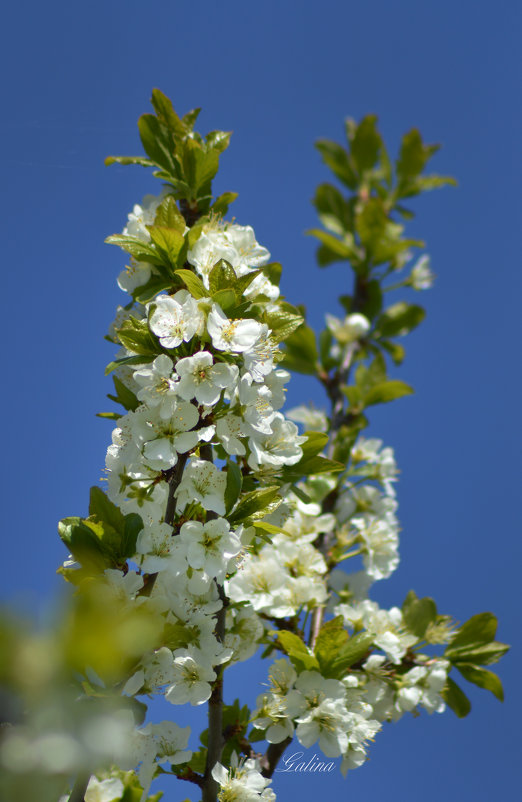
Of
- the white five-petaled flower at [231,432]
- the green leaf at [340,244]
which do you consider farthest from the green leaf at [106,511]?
the green leaf at [340,244]

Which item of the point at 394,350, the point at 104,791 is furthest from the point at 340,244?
the point at 104,791

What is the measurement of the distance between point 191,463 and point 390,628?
2.96 ft

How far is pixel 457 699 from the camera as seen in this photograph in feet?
5.90

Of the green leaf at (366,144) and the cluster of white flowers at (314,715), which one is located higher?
the green leaf at (366,144)

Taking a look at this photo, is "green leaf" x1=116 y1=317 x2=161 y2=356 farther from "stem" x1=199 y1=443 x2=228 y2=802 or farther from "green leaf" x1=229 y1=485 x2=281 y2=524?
"stem" x1=199 y1=443 x2=228 y2=802

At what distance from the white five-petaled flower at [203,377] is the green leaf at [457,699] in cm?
120

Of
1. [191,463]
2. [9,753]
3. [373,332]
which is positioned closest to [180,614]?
[191,463]

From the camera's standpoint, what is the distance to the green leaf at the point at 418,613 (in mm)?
1790

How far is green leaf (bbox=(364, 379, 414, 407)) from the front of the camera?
2.32 m

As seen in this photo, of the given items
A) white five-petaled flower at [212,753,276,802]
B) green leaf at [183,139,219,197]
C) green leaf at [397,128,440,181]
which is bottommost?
white five-petaled flower at [212,753,276,802]

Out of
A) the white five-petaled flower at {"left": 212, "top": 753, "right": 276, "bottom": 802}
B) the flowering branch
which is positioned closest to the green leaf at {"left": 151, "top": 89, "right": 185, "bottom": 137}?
the flowering branch

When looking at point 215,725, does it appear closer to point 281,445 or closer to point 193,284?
point 281,445

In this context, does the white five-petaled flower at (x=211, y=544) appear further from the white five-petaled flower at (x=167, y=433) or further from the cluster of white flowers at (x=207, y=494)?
the white five-petaled flower at (x=167, y=433)

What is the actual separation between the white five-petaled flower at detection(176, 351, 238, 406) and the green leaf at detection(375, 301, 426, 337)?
1.76 metres
